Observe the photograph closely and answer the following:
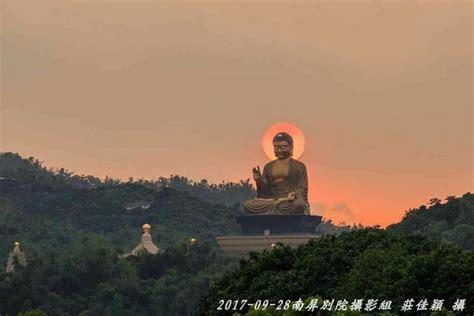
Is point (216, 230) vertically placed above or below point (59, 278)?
above

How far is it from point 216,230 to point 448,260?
4666 inches

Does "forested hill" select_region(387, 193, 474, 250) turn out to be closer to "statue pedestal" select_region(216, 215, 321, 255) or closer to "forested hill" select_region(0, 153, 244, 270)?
"statue pedestal" select_region(216, 215, 321, 255)

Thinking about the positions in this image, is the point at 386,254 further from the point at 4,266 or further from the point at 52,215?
the point at 52,215

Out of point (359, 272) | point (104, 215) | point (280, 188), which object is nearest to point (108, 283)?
point (280, 188)

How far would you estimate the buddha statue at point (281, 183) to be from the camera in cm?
12694

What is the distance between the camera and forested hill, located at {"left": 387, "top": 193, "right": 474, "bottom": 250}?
358 feet

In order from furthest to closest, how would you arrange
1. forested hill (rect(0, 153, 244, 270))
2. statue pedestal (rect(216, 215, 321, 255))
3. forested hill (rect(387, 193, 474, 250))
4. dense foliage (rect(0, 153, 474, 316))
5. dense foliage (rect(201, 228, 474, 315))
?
1. forested hill (rect(0, 153, 244, 270))
2. statue pedestal (rect(216, 215, 321, 255))
3. forested hill (rect(387, 193, 474, 250))
4. dense foliage (rect(0, 153, 474, 316))
5. dense foliage (rect(201, 228, 474, 315))

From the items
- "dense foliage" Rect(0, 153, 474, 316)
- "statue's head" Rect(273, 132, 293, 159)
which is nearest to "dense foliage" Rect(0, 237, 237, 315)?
"dense foliage" Rect(0, 153, 474, 316)

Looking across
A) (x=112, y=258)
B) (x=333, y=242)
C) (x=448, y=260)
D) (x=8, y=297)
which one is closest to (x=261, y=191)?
(x=112, y=258)

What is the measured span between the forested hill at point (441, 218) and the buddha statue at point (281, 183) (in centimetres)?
1101

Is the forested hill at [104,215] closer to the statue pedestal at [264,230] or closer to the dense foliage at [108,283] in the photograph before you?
the statue pedestal at [264,230]

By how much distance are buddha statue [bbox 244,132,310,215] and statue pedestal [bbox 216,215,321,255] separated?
0.83m

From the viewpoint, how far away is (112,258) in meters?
115

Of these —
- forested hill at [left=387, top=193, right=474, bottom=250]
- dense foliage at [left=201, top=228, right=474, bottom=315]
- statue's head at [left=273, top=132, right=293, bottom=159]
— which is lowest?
dense foliage at [left=201, top=228, right=474, bottom=315]
